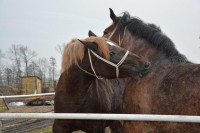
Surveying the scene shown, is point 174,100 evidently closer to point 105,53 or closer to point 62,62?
point 105,53

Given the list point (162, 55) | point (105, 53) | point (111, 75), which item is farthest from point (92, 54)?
point (162, 55)

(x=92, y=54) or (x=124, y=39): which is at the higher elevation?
(x=124, y=39)

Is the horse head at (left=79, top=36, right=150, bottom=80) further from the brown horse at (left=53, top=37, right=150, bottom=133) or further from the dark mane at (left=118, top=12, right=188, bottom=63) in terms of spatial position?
the dark mane at (left=118, top=12, right=188, bottom=63)

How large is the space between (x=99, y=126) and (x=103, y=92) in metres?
0.57

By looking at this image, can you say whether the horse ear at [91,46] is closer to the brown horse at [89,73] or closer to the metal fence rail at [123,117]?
the brown horse at [89,73]

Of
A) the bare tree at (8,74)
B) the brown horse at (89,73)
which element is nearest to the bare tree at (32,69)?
the bare tree at (8,74)

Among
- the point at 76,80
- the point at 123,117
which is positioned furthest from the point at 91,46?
the point at 123,117

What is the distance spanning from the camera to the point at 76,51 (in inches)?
99.6

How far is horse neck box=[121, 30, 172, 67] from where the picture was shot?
236 cm

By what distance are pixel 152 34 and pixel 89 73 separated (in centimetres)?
108

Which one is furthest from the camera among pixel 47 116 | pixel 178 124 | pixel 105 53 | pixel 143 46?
pixel 143 46

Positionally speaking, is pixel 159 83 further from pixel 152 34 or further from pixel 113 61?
pixel 152 34

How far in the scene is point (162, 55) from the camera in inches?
94.2

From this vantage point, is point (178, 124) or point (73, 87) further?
point (73, 87)
